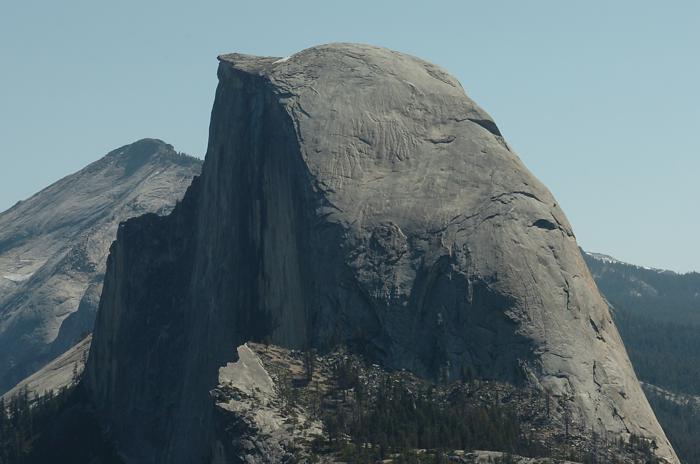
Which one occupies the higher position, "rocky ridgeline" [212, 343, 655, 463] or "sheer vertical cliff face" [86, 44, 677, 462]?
"sheer vertical cliff face" [86, 44, 677, 462]

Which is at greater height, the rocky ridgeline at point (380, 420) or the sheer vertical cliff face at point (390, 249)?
the sheer vertical cliff face at point (390, 249)

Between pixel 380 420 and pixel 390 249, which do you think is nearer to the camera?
pixel 380 420

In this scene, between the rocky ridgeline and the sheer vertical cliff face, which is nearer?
the rocky ridgeline

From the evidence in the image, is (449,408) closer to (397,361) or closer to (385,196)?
(397,361)

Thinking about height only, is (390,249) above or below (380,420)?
→ above

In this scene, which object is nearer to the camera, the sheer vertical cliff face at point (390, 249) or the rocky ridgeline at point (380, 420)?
the rocky ridgeline at point (380, 420)

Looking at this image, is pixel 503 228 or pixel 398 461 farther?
pixel 503 228

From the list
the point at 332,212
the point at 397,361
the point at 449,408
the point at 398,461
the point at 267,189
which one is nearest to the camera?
the point at 398,461

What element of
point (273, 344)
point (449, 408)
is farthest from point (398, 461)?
point (273, 344)
